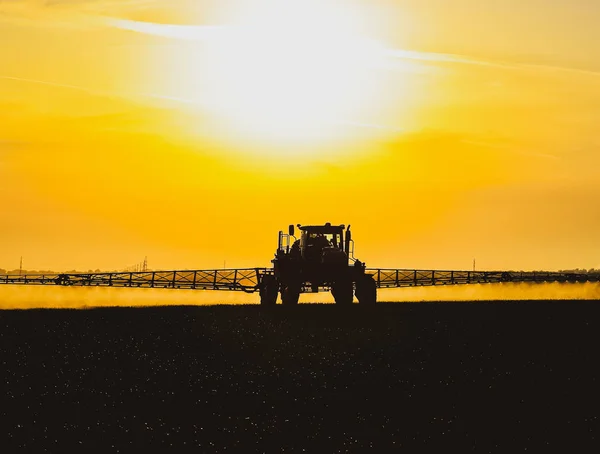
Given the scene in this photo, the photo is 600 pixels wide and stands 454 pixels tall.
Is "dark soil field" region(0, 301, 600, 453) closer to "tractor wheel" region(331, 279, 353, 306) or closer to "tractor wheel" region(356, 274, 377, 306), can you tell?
"tractor wheel" region(331, 279, 353, 306)

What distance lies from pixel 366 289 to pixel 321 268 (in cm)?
355

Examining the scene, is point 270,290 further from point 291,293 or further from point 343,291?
point 343,291

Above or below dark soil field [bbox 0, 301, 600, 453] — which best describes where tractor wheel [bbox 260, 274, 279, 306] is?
above

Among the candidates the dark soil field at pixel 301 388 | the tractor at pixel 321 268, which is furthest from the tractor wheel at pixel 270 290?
the dark soil field at pixel 301 388

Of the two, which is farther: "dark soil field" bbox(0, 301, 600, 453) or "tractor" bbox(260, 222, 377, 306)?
"tractor" bbox(260, 222, 377, 306)

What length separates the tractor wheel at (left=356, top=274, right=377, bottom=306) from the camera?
1831 inches

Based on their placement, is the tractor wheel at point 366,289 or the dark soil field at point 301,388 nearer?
the dark soil field at point 301,388

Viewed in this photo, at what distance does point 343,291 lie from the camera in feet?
149

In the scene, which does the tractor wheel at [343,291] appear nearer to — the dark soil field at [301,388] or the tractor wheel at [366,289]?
the tractor wheel at [366,289]

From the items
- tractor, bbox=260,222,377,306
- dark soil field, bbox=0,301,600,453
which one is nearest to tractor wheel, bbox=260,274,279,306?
tractor, bbox=260,222,377,306

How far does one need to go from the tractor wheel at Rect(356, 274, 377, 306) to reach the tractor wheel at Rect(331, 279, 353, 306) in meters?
0.76

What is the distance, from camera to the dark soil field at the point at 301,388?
49.4ft

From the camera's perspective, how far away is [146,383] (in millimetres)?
20844

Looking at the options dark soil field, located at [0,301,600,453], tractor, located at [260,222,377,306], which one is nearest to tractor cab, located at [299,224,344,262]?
tractor, located at [260,222,377,306]
